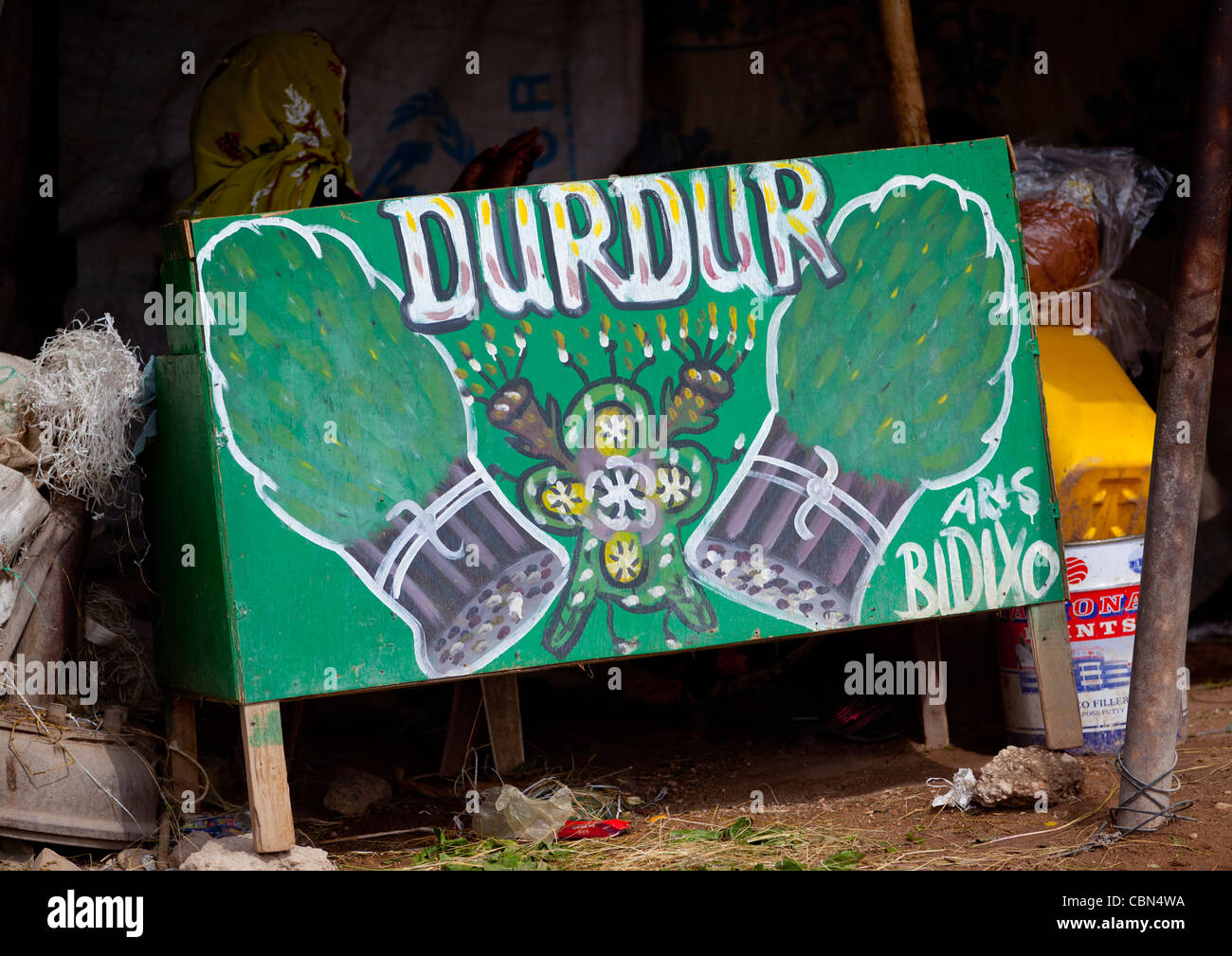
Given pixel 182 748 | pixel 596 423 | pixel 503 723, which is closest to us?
pixel 596 423

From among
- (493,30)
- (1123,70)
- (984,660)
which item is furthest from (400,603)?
(1123,70)

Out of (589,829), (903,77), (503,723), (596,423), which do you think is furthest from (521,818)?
(903,77)

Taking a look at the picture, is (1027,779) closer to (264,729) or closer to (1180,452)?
(1180,452)

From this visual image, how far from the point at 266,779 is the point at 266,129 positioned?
9.24ft

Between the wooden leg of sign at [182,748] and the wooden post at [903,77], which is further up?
the wooden post at [903,77]

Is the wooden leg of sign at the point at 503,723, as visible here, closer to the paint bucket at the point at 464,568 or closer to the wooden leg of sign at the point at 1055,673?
the paint bucket at the point at 464,568

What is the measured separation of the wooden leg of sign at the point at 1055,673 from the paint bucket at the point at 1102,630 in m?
0.15

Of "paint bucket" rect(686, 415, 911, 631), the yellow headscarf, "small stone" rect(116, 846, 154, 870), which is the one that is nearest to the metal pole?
"paint bucket" rect(686, 415, 911, 631)

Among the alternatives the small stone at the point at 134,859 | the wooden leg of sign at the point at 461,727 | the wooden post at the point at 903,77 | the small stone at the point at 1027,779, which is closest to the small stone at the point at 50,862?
the small stone at the point at 134,859

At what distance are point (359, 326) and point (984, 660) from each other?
8.91 feet

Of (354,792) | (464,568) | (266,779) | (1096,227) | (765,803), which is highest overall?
(1096,227)

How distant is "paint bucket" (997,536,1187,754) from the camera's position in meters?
4.26

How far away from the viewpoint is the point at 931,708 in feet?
15.1

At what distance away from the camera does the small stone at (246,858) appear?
11.2 ft
